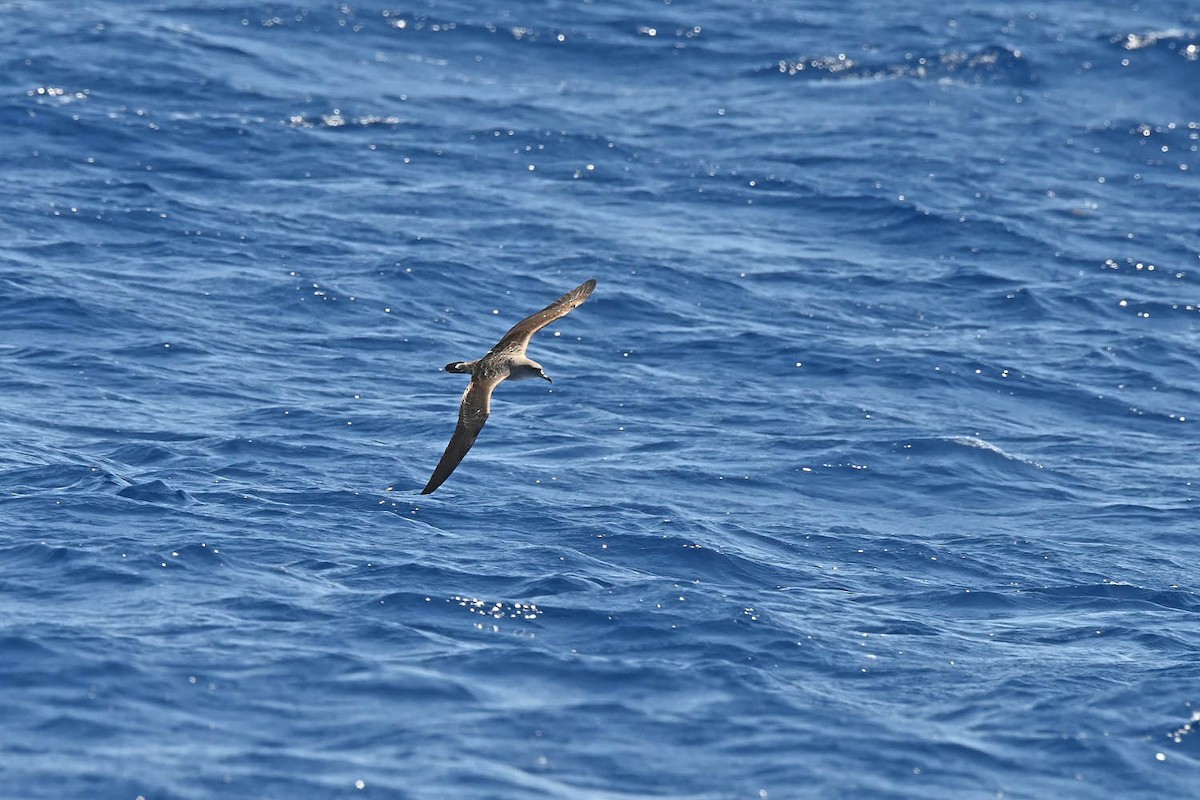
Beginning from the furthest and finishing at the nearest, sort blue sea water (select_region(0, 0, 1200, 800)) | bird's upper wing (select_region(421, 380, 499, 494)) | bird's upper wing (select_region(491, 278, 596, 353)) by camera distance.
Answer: bird's upper wing (select_region(491, 278, 596, 353))
bird's upper wing (select_region(421, 380, 499, 494))
blue sea water (select_region(0, 0, 1200, 800))

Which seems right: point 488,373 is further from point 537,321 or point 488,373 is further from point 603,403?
point 603,403

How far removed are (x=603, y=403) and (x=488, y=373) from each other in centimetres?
566

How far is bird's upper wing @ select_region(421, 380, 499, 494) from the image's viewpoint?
1556 centimetres

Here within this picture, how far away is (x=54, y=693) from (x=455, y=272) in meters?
12.4

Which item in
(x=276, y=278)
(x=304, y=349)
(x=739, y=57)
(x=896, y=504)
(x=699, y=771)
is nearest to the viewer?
(x=699, y=771)

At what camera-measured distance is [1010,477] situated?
21.5 m

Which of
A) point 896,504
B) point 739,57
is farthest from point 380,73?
point 896,504

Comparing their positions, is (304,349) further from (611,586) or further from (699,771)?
(699,771)

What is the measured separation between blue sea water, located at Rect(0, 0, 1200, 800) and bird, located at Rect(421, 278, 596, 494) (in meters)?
1.59

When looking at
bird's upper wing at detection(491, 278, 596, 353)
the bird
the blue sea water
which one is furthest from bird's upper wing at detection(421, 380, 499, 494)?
the blue sea water

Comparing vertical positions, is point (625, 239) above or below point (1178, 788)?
above

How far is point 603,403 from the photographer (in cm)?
2247

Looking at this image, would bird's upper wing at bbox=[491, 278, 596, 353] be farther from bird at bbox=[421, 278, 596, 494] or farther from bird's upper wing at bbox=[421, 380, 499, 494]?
bird's upper wing at bbox=[421, 380, 499, 494]

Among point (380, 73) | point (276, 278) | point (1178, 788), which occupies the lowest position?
point (1178, 788)
